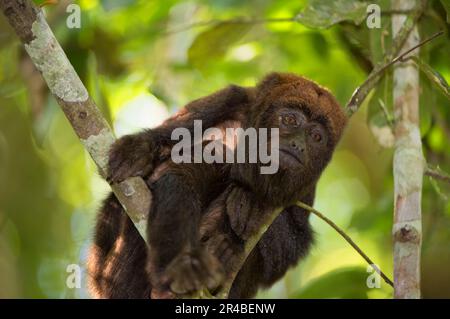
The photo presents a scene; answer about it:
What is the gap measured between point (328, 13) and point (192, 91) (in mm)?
4170

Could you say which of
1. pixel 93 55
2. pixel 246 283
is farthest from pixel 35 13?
pixel 93 55

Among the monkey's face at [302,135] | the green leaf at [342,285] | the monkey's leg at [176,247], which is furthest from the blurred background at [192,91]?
the monkey's leg at [176,247]

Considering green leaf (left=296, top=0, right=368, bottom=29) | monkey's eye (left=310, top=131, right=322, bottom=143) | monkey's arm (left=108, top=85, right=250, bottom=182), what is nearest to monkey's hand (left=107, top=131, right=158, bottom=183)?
monkey's arm (left=108, top=85, right=250, bottom=182)

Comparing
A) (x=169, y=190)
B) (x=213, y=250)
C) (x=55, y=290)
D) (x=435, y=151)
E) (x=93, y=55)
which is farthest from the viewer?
(x=55, y=290)

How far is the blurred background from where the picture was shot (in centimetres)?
614

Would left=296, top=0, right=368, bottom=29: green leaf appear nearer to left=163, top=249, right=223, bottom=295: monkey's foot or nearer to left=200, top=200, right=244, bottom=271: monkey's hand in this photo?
left=200, top=200, right=244, bottom=271: monkey's hand

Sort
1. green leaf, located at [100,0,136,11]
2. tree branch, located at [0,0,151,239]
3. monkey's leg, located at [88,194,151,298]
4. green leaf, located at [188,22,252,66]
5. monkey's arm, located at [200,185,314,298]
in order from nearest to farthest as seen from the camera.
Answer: tree branch, located at [0,0,151,239] → monkey's arm, located at [200,185,314,298] → monkey's leg, located at [88,194,151,298] → green leaf, located at [100,0,136,11] → green leaf, located at [188,22,252,66]

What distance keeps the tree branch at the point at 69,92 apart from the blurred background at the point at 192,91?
55.5 inches

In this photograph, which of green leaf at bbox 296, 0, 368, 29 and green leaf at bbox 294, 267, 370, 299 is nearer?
green leaf at bbox 296, 0, 368, 29

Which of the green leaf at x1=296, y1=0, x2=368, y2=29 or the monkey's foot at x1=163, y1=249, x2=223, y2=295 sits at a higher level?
the green leaf at x1=296, y1=0, x2=368, y2=29

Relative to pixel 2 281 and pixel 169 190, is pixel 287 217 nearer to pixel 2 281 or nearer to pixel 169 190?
pixel 169 190

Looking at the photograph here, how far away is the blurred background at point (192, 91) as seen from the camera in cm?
614
